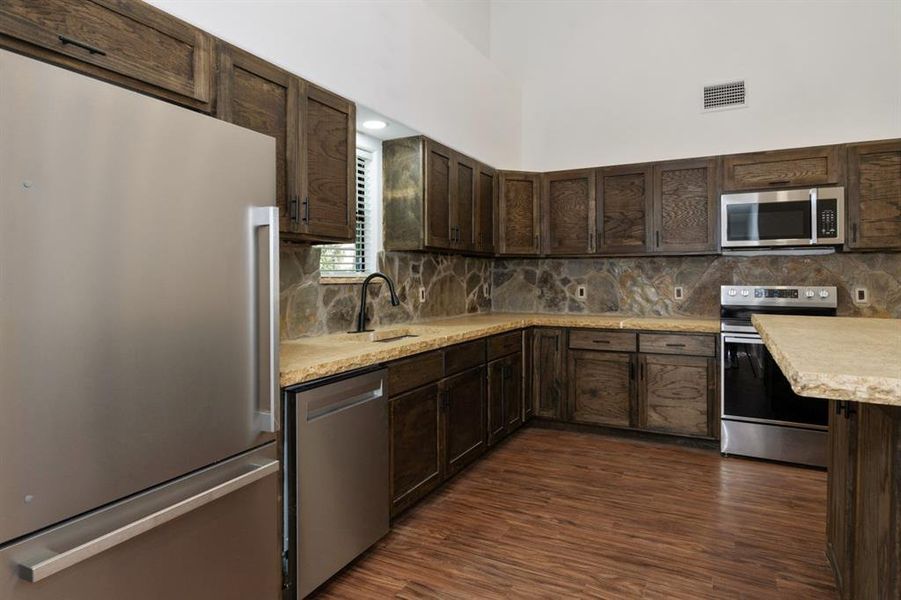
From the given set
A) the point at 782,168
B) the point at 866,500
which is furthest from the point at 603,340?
the point at 866,500

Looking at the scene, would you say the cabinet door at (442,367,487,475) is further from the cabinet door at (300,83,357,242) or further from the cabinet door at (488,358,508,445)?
the cabinet door at (300,83,357,242)

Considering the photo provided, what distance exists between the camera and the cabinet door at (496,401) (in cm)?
364

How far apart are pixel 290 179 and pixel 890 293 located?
14.0 feet

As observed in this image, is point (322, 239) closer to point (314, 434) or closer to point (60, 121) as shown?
point (314, 434)

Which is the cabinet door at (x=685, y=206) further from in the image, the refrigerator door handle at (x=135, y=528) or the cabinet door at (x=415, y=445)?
the refrigerator door handle at (x=135, y=528)

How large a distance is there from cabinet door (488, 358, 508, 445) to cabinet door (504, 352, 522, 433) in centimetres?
5

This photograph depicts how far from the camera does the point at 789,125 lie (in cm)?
413

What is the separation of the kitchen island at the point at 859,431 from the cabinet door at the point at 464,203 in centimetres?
226

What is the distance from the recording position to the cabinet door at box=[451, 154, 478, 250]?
3.86 m

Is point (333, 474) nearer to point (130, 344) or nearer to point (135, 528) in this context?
point (135, 528)

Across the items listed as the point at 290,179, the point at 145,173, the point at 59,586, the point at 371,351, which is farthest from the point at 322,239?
the point at 59,586

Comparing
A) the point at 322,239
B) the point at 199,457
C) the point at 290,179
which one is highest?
the point at 290,179

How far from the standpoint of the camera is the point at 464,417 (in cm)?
327

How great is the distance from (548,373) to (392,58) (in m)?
2.65
